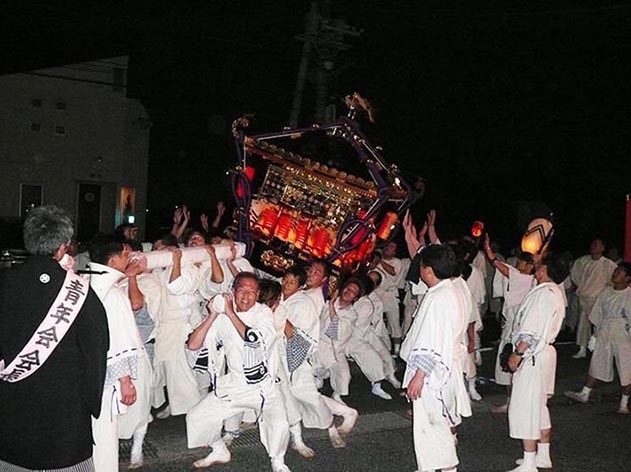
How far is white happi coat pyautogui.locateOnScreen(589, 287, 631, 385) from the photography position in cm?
759

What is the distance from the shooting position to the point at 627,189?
56.7ft

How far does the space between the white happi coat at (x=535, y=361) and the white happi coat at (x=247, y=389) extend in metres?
1.84

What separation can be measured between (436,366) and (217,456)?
1.89 meters

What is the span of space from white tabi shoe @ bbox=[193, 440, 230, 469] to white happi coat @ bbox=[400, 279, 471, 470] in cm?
152

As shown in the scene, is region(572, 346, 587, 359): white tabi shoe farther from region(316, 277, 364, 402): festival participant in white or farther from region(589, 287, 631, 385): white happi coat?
region(316, 277, 364, 402): festival participant in white

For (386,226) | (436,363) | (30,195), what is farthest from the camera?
(30,195)

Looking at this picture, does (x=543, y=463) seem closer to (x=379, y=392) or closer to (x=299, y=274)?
(x=299, y=274)

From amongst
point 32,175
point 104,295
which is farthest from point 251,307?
point 32,175

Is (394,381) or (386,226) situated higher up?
(386,226)

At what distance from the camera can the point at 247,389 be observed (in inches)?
192

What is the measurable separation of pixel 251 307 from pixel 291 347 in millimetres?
757

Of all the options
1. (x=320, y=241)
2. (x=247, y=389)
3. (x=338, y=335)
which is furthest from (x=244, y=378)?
(x=320, y=241)

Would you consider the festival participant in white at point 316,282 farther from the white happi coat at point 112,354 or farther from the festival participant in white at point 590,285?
the festival participant in white at point 590,285

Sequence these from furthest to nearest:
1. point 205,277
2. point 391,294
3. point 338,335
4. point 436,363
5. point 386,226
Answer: point 391,294 → point 386,226 → point 338,335 → point 205,277 → point 436,363
